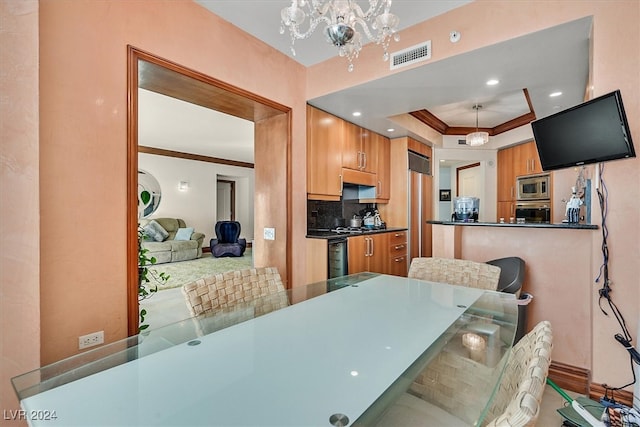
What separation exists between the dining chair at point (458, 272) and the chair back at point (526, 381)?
1053mm

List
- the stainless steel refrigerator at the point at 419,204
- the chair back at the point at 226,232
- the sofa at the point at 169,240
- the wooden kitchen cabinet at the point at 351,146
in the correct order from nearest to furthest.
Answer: the wooden kitchen cabinet at the point at 351,146 < the stainless steel refrigerator at the point at 419,204 < the sofa at the point at 169,240 < the chair back at the point at 226,232

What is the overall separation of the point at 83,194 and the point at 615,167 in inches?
114

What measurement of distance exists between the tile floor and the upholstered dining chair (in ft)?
5.46

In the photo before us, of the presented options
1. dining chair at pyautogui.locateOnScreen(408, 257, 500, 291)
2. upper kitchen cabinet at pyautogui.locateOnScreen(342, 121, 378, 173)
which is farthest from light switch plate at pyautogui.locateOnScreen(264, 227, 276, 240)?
dining chair at pyautogui.locateOnScreen(408, 257, 500, 291)

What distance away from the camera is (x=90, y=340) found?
166 centimetres

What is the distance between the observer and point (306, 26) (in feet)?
7.94

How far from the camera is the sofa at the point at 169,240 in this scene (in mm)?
6262

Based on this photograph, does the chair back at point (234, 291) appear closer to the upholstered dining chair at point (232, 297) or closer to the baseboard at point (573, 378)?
the upholstered dining chair at point (232, 297)

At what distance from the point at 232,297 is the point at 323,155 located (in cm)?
216

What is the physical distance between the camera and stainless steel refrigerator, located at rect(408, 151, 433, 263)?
4.74m

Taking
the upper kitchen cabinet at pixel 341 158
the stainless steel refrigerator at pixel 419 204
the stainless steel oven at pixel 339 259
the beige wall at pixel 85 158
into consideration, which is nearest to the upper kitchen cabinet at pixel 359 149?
the upper kitchen cabinet at pixel 341 158

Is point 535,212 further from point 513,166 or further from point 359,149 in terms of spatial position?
point 359,149

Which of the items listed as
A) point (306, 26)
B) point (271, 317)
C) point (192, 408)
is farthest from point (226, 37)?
point (192, 408)

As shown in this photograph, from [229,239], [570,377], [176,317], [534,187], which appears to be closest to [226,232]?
[229,239]
